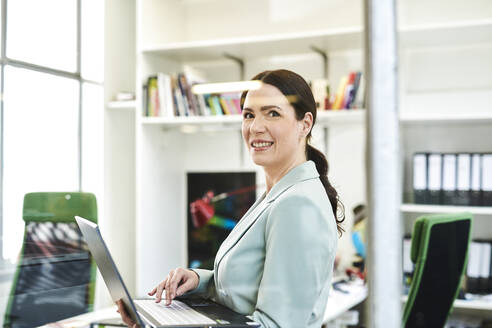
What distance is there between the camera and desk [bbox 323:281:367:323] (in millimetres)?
1489

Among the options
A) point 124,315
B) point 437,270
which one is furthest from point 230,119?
point 437,270

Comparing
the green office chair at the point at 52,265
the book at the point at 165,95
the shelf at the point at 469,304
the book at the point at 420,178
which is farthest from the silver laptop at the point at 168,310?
the shelf at the point at 469,304

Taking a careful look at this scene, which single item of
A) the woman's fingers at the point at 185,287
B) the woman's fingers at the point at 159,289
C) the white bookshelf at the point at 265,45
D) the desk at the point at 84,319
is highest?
the white bookshelf at the point at 265,45

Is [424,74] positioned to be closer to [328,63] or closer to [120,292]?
[328,63]

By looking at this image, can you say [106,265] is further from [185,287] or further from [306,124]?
[306,124]

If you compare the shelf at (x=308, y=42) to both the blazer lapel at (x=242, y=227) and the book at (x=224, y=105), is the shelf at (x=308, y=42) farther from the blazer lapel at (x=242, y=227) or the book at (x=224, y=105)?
the blazer lapel at (x=242, y=227)

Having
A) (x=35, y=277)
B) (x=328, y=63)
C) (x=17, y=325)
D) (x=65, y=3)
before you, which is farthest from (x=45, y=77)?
(x=328, y=63)

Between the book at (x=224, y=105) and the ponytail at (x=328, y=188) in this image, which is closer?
the ponytail at (x=328, y=188)

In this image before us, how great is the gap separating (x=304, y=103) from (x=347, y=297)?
1.89 feet

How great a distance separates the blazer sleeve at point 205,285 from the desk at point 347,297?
319 millimetres

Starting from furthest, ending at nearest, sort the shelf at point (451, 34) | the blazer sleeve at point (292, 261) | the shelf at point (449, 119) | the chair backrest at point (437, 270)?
the chair backrest at point (437, 270)
the shelf at point (449, 119)
the shelf at point (451, 34)
the blazer sleeve at point (292, 261)

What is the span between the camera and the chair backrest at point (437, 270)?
2035mm

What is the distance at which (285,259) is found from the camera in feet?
4.09

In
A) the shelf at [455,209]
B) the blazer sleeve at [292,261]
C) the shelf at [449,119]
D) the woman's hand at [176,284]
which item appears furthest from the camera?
the shelf at [455,209]
